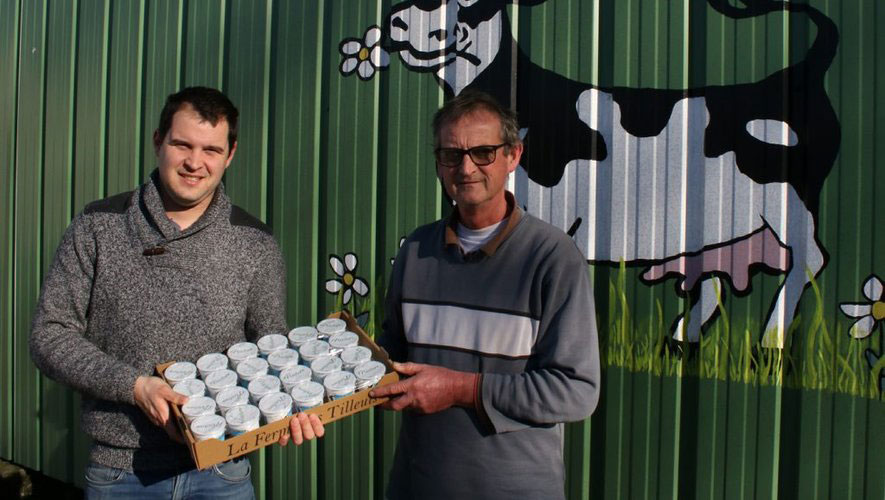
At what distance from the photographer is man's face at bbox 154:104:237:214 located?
6.41 feet

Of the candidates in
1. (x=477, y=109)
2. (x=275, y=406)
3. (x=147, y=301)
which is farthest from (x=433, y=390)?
(x=147, y=301)

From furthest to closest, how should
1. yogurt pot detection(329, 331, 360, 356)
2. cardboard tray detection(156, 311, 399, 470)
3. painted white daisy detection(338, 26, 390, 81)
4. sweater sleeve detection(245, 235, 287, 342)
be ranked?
→ 1. painted white daisy detection(338, 26, 390, 81)
2. sweater sleeve detection(245, 235, 287, 342)
3. yogurt pot detection(329, 331, 360, 356)
4. cardboard tray detection(156, 311, 399, 470)

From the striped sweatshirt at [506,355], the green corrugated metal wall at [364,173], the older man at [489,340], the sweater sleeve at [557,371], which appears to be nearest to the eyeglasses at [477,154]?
the older man at [489,340]

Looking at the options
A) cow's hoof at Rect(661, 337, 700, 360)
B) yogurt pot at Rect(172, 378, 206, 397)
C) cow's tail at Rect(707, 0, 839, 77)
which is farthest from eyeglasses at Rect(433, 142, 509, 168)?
cow's tail at Rect(707, 0, 839, 77)

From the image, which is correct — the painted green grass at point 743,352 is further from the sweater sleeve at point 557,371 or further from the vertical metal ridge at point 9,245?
the vertical metal ridge at point 9,245

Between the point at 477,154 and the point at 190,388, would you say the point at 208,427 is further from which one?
the point at 477,154

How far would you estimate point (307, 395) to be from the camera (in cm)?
182

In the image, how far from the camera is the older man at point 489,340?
171 centimetres

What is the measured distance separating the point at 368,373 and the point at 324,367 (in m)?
0.15

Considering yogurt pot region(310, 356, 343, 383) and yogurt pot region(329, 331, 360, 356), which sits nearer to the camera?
yogurt pot region(310, 356, 343, 383)

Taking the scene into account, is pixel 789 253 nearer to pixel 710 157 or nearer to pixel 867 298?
pixel 867 298

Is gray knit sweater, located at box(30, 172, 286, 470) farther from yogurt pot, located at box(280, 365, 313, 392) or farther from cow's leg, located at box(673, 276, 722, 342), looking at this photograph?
cow's leg, located at box(673, 276, 722, 342)

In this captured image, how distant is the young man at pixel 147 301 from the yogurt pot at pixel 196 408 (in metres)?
0.15

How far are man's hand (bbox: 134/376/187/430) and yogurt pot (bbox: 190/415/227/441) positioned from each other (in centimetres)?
8
